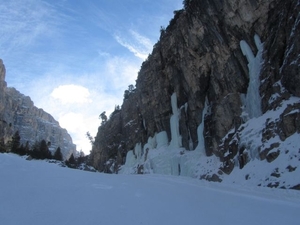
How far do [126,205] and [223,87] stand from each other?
21856 millimetres

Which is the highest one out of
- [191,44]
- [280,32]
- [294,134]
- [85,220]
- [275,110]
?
[191,44]

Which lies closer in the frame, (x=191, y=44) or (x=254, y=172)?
(x=254, y=172)

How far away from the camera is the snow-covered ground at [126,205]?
634 cm

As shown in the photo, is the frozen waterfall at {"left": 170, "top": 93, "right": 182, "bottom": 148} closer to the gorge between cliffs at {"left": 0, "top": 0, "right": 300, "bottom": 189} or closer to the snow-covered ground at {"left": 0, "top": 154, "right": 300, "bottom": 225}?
the gorge between cliffs at {"left": 0, "top": 0, "right": 300, "bottom": 189}

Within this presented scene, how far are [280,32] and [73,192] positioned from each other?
1939 cm

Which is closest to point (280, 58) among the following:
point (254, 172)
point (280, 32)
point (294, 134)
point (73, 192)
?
point (280, 32)

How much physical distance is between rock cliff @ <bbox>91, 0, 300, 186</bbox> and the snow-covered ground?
8.63 metres

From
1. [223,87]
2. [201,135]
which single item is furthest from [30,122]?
[223,87]

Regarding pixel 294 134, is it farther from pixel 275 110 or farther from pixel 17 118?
pixel 17 118

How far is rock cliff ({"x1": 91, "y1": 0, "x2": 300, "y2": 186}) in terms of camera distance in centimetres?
1922

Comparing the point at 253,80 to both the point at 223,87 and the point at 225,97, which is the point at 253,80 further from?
the point at 223,87

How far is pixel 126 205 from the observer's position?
7.62 meters

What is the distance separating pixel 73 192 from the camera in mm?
8820

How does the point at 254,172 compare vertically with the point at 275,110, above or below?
below
